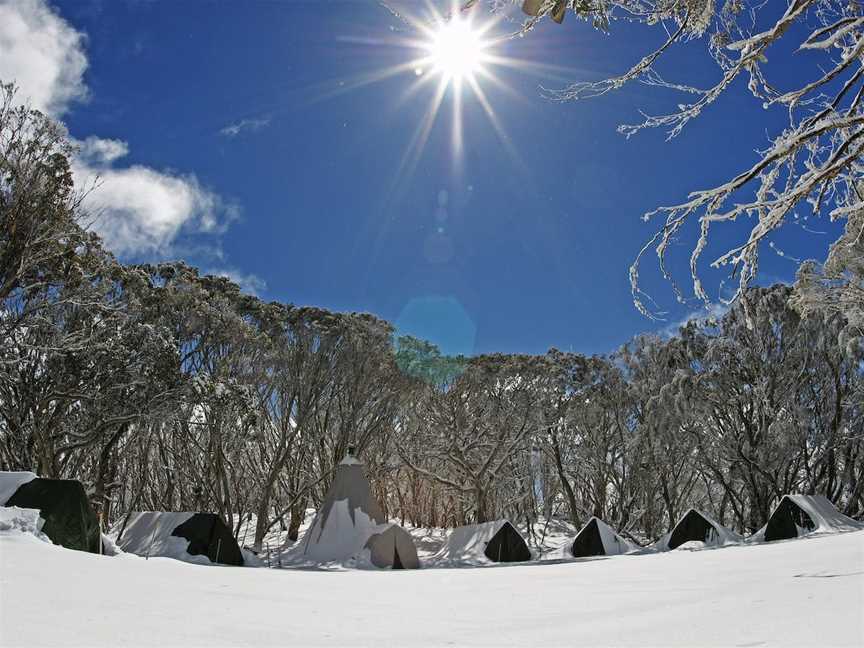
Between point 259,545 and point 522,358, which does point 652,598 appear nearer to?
point 259,545

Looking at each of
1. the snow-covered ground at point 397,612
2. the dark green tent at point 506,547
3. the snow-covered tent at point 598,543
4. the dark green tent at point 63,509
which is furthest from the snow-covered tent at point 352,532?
the snow-covered ground at point 397,612

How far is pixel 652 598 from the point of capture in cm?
359

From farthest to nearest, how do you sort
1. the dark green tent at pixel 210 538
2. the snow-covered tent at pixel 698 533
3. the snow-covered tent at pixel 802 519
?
the snow-covered tent at pixel 698 533 → the snow-covered tent at pixel 802 519 → the dark green tent at pixel 210 538

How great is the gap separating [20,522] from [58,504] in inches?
77.1

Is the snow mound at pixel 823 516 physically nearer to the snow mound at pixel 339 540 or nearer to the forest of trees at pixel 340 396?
the forest of trees at pixel 340 396

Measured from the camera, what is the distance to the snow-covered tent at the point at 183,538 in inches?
Result: 592

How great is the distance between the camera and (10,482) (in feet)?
21.6

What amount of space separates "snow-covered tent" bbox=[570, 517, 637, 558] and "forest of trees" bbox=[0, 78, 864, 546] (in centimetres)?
432

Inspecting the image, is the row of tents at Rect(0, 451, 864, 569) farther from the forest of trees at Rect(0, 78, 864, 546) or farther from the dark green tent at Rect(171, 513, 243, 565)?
the forest of trees at Rect(0, 78, 864, 546)

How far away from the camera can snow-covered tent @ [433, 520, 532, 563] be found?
61.6ft

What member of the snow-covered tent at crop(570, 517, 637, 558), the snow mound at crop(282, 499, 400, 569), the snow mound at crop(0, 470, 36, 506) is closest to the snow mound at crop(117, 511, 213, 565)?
the snow mound at crop(282, 499, 400, 569)

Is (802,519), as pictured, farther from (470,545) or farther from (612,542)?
(470,545)

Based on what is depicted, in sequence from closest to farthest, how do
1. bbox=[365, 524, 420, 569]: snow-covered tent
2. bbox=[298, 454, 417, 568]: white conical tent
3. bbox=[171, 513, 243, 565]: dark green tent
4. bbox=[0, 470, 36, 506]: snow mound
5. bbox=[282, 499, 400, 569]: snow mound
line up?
1. bbox=[0, 470, 36, 506]: snow mound
2. bbox=[171, 513, 243, 565]: dark green tent
3. bbox=[365, 524, 420, 569]: snow-covered tent
4. bbox=[282, 499, 400, 569]: snow mound
5. bbox=[298, 454, 417, 568]: white conical tent

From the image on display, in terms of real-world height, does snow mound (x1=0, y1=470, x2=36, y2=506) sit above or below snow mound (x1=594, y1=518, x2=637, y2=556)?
above
